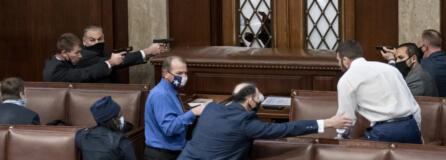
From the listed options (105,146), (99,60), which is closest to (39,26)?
(99,60)

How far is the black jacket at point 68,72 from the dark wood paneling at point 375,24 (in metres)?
2.78

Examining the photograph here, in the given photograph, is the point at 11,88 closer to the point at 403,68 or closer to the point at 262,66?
the point at 262,66

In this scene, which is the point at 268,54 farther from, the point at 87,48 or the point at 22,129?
the point at 22,129

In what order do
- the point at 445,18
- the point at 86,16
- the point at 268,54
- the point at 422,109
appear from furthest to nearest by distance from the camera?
the point at 86,16
the point at 445,18
the point at 268,54
the point at 422,109

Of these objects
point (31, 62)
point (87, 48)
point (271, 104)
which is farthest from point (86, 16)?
point (271, 104)

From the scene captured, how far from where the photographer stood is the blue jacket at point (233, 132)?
12.8 ft

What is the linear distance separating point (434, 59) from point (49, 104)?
3.10 m

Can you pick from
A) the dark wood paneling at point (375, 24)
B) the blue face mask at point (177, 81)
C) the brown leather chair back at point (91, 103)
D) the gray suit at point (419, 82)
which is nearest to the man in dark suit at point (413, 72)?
the gray suit at point (419, 82)

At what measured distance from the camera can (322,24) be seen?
7824mm

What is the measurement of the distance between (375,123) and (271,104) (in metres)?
1.40

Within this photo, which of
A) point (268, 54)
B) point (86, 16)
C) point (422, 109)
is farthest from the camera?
point (86, 16)

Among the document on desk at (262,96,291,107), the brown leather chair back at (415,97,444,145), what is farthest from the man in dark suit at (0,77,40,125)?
the brown leather chair back at (415,97,444,145)

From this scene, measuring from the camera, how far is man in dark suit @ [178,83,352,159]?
154 inches

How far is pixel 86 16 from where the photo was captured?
7.82 m
